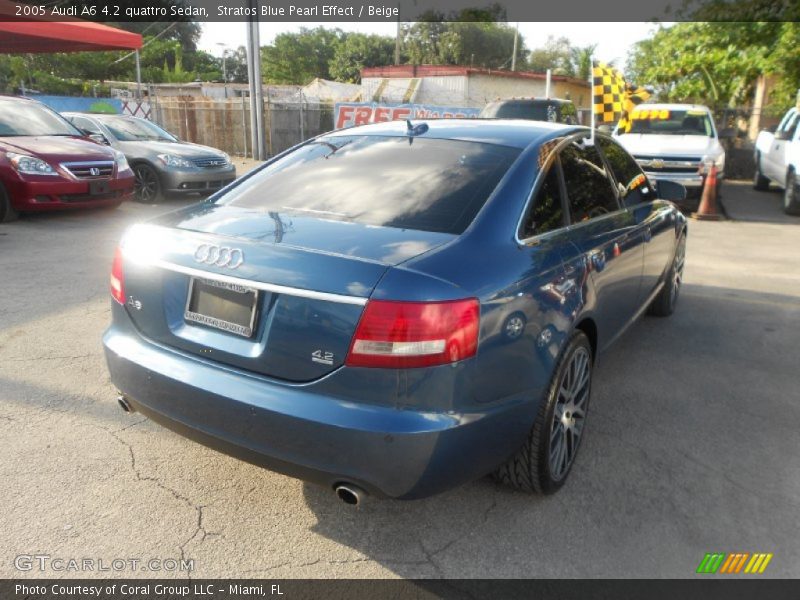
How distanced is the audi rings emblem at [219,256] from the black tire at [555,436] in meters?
1.37

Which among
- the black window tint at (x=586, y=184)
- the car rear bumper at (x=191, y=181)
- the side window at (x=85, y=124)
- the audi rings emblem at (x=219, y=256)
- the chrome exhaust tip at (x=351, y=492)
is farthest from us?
the side window at (x=85, y=124)

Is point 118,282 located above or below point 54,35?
below

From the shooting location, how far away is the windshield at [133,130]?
38.1ft

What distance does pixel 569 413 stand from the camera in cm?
313

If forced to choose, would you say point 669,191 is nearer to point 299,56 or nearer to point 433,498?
point 433,498

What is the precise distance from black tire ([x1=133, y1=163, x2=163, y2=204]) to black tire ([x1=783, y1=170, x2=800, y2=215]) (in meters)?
10.9

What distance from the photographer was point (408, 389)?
224cm

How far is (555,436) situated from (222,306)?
1.57 meters

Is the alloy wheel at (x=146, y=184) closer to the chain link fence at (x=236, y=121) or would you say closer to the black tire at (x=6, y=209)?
the black tire at (x=6, y=209)

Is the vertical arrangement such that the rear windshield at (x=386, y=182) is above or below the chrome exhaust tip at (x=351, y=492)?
above

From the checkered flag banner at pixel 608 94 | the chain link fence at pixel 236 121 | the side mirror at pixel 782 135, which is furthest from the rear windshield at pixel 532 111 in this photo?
the chain link fence at pixel 236 121

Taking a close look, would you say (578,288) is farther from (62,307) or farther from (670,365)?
(62,307)

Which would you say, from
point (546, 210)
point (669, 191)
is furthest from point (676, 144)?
point (546, 210)

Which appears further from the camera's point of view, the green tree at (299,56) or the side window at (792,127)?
the green tree at (299,56)
